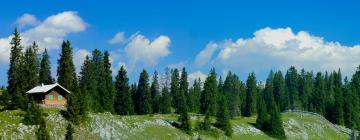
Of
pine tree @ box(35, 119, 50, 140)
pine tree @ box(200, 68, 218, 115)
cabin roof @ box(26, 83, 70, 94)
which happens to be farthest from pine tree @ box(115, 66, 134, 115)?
pine tree @ box(35, 119, 50, 140)

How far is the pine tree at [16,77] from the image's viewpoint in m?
86.4

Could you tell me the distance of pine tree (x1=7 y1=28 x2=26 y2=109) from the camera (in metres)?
86.4

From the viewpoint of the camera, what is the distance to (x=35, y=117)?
256 ft

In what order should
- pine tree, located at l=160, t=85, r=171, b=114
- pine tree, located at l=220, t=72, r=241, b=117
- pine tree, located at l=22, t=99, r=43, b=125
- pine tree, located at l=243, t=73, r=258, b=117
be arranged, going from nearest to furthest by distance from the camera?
1. pine tree, located at l=22, t=99, r=43, b=125
2. pine tree, located at l=160, t=85, r=171, b=114
3. pine tree, located at l=220, t=72, r=241, b=117
4. pine tree, located at l=243, t=73, r=258, b=117

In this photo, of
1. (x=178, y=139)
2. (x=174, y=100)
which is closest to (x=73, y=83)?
(x=178, y=139)

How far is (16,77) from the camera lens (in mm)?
92000

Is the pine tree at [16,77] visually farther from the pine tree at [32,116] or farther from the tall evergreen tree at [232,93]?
the tall evergreen tree at [232,93]

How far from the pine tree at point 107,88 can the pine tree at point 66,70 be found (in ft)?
61.6

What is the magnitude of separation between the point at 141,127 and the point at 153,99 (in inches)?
2536

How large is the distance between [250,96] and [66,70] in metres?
93.5

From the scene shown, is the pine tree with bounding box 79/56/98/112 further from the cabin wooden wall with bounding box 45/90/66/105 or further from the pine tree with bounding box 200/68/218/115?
the pine tree with bounding box 200/68/218/115

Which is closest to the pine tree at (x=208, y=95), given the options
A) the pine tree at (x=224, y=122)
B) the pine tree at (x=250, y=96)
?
the pine tree at (x=224, y=122)

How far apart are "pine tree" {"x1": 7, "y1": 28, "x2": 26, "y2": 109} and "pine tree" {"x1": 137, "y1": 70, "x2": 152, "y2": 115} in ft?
165

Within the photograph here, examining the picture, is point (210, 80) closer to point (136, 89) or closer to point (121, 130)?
point (136, 89)
